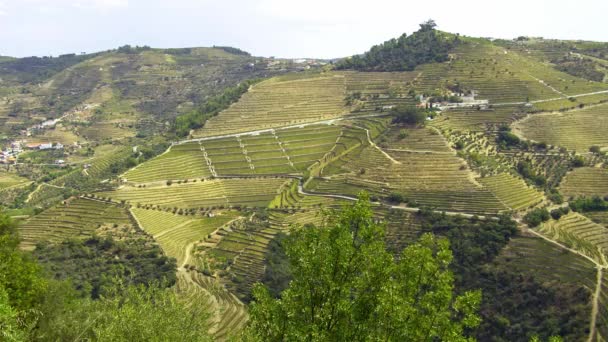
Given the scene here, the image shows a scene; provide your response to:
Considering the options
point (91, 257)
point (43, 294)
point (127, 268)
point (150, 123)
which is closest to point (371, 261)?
point (43, 294)

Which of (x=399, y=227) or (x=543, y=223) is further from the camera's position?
(x=399, y=227)

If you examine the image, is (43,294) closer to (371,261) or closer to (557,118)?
(371,261)

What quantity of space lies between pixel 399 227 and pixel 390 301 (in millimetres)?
49318

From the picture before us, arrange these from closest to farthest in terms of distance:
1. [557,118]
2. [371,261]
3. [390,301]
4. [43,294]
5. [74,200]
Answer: [390,301] < [371,261] < [43,294] < [74,200] < [557,118]

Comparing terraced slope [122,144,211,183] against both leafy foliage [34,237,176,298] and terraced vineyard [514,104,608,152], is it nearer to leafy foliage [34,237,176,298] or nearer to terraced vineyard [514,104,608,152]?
leafy foliage [34,237,176,298]

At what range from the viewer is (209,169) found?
83.4 m

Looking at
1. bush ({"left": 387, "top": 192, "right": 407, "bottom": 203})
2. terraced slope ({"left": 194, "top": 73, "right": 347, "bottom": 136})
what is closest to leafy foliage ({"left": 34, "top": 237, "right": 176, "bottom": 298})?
bush ({"left": 387, "top": 192, "right": 407, "bottom": 203})

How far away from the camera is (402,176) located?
70062 millimetres

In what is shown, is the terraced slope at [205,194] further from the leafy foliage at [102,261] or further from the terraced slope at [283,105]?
the terraced slope at [283,105]

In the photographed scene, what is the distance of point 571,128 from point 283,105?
6263cm

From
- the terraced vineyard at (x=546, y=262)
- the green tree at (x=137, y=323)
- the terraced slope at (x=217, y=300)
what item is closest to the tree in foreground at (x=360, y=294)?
the green tree at (x=137, y=323)

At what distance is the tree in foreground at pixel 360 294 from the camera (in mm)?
11430

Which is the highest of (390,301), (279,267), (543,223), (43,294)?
(390,301)

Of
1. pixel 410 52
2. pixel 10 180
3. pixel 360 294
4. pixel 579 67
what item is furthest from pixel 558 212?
pixel 10 180
